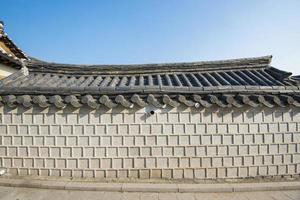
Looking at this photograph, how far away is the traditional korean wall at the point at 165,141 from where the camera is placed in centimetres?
555

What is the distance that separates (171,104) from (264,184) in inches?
118

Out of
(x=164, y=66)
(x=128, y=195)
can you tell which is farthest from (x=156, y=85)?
(x=128, y=195)

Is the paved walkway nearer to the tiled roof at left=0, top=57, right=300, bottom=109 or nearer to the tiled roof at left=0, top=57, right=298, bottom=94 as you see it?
the tiled roof at left=0, top=57, right=300, bottom=109

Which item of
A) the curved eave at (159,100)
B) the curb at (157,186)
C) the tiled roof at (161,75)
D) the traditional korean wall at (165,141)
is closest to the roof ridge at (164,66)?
the tiled roof at (161,75)

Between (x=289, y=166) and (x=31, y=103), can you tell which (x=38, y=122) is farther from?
(x=289, y=166)

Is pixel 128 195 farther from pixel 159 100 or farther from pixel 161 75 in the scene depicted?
pixel 161 75

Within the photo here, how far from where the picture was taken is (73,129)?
5.61 m

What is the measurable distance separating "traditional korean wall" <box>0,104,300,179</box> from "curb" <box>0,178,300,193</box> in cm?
37

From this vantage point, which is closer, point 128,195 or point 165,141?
point 128,195

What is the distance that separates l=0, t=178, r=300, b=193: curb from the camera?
16.5 ft

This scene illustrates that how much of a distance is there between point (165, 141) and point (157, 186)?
1108 mm

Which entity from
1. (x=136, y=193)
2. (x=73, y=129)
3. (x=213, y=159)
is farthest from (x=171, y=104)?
(x=73, y=129)

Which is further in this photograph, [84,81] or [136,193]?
[84,81]

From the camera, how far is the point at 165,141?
5.55 metres
